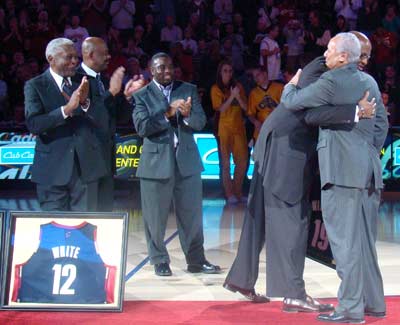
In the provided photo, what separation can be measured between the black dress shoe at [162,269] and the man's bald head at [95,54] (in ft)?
6.25

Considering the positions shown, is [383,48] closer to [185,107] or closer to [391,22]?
[391,22]

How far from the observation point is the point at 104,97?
842 centimetres

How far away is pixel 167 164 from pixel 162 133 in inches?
12.5

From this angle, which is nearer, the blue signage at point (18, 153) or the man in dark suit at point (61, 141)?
the man in dark suit at point (61, 141)

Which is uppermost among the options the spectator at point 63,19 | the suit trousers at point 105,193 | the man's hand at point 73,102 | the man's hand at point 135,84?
the spectator at point 63,19

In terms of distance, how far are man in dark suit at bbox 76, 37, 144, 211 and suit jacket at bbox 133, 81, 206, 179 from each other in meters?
0.35

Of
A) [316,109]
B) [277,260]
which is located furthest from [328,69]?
[277,260]

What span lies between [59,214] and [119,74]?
1.64m

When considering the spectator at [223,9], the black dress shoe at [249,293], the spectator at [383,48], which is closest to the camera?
the black dress shoe at [249,293]

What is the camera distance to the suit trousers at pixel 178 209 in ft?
29.5

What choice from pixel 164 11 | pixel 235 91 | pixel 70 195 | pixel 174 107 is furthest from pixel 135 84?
pixel 164 11

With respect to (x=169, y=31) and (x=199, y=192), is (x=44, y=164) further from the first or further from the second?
(x=169, y=31)

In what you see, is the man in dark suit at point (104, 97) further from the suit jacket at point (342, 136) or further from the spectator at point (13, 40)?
the spectator at point (13, 40)

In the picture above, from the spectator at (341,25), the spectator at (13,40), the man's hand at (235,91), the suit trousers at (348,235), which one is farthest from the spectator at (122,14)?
the suit trousers at (348,235)
